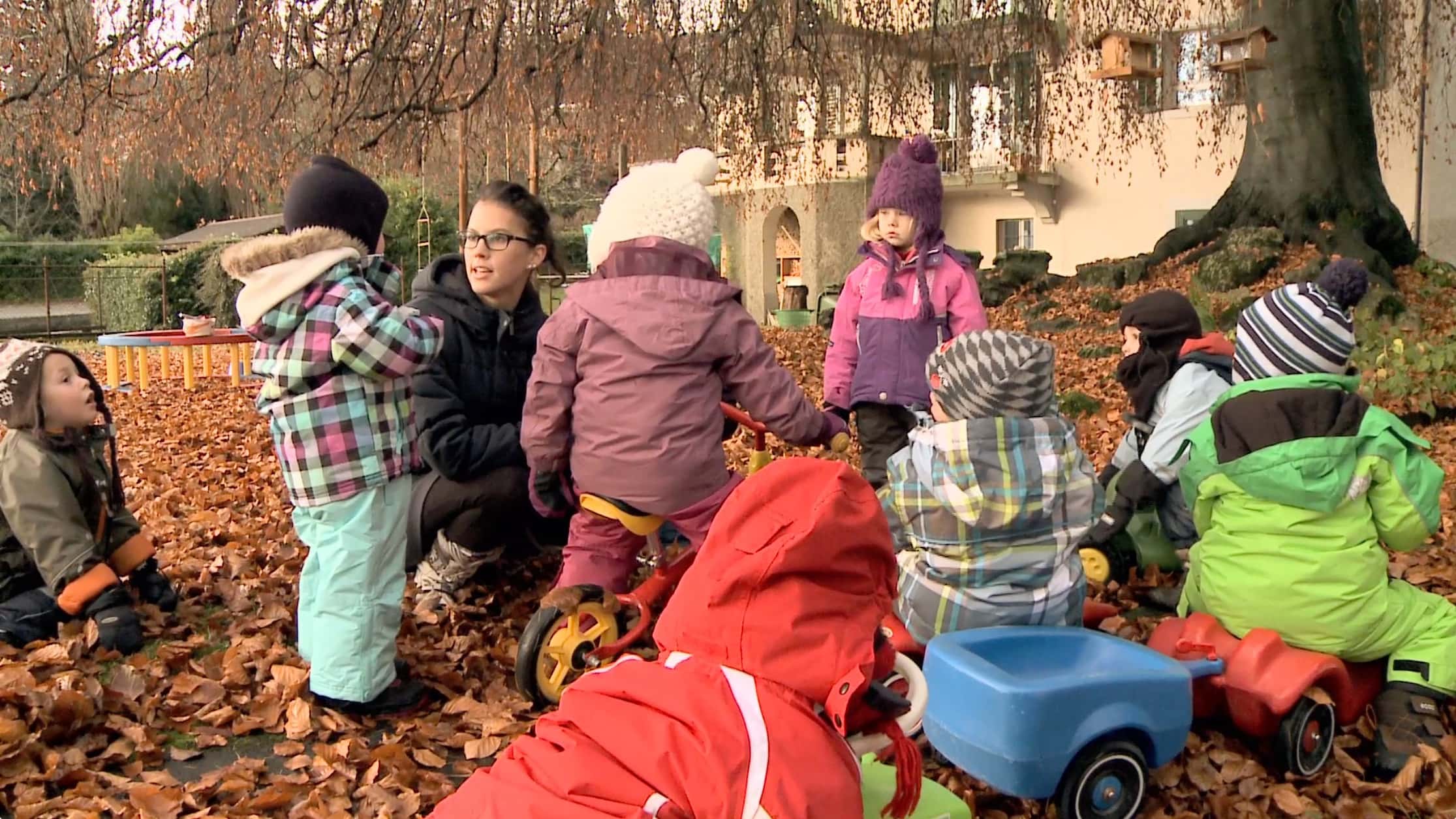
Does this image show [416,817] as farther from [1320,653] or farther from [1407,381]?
[1407,381]

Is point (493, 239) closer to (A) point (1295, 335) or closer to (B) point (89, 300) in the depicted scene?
(A) point (1295, 335)

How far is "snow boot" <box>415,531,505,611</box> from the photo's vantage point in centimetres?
429

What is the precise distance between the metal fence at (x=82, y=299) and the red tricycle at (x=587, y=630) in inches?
786

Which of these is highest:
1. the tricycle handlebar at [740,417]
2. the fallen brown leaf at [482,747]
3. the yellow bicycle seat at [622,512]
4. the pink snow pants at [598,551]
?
the tricycle handlebar at [740,417]

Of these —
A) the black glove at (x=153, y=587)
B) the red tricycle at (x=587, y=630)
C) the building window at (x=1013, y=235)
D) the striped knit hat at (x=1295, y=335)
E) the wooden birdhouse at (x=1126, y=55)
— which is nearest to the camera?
the striped knit hat at (x=1295, y=335)

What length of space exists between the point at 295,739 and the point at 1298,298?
10.2ft

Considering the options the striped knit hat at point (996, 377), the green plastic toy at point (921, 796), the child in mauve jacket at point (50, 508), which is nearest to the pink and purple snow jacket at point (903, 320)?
the striped knit hat at point (996, 377)

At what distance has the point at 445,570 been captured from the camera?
4.36 m

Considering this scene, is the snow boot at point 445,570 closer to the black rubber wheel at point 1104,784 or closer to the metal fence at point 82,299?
the black rubber wheel at point 1104,784

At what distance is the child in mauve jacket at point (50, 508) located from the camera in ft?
12.7

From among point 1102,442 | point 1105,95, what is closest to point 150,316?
point 1105,95

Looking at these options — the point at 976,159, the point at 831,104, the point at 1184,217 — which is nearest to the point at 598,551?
the point at 831,104

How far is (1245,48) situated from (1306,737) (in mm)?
8818

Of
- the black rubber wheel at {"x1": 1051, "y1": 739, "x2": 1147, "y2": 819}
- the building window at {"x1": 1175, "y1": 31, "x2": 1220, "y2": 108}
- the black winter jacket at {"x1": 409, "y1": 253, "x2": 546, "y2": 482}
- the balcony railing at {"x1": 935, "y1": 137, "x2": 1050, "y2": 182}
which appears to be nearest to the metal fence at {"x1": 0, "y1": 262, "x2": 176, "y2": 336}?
the balcony railing at {"x1": 935, "y1": 137, "x2": 1050, "y2": 182}
